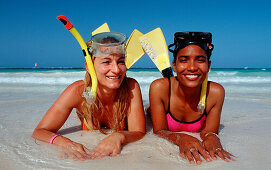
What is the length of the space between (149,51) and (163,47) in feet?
0.98

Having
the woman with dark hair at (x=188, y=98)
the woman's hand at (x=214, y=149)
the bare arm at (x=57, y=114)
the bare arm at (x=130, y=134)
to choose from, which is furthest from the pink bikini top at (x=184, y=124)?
the bare arm at (x=57, y=114)

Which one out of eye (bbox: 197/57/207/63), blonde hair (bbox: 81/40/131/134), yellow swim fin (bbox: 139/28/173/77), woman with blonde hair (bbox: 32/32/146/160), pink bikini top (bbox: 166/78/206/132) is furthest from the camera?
yellow swim fin (bbox: 139/28/173/77)

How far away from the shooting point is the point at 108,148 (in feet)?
7.64

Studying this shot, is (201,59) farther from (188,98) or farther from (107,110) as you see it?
(107,110)

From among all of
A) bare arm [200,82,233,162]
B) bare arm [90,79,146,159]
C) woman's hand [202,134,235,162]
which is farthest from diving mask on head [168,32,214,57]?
woman's hand [202,134,235,162]

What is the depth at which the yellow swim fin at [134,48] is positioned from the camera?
3.98 metres

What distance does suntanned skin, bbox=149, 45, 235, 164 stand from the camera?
2.72m

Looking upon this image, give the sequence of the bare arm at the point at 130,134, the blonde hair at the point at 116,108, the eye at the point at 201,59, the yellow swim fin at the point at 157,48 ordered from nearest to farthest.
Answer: the bare arm at the point at 130,134, the eye at the point at 201,59, the blonde hair at the point at 116,108, the yellow swim fin at the point at 157,48

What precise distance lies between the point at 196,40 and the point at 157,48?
1.59 meters

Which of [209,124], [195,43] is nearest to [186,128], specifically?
[209,124]

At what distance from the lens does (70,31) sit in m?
2.54

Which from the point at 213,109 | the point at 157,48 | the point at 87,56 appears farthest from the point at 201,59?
the point at 157,48

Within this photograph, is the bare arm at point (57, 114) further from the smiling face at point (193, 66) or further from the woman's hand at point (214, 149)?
the woman's hand at point (214, 149)

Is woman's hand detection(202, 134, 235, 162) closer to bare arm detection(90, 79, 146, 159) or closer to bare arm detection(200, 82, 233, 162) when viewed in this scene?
bare arm detection(200, 82, 233, 162)
